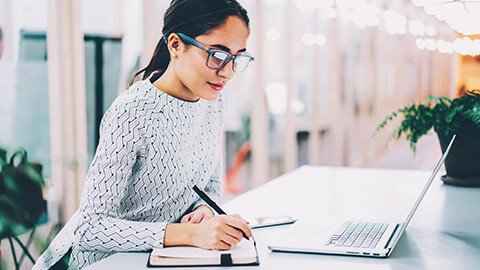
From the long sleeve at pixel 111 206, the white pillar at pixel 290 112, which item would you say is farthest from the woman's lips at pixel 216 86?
the white pillar at pixel 290 112

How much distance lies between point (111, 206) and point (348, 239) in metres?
0.56

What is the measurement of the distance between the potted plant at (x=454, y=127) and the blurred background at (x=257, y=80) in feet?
0.29

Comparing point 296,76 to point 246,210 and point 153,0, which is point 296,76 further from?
point 246,210

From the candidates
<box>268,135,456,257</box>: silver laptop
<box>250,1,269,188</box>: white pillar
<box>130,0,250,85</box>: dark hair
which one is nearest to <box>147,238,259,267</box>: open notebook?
<box>268,135,456,257</box>: silver laptop

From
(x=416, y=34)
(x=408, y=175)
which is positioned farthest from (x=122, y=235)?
(x=416, y=34)

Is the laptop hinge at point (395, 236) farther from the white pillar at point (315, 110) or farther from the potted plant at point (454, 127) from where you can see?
the white pillar at point (315, 110)

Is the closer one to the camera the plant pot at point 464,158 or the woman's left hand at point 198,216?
the woman's left hand at point 198,216

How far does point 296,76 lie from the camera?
585cm

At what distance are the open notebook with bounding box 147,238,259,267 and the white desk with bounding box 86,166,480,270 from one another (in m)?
0.03

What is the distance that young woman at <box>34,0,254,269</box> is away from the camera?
3.84ft

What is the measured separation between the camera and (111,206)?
47.0 inches

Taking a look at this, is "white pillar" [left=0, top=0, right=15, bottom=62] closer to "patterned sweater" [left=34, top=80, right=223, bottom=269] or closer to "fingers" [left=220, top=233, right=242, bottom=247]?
"patterned sweater" [left=34, top=80, right=223, bottom=269]

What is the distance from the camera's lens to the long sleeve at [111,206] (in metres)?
1.17

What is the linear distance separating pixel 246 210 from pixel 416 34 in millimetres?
10888
